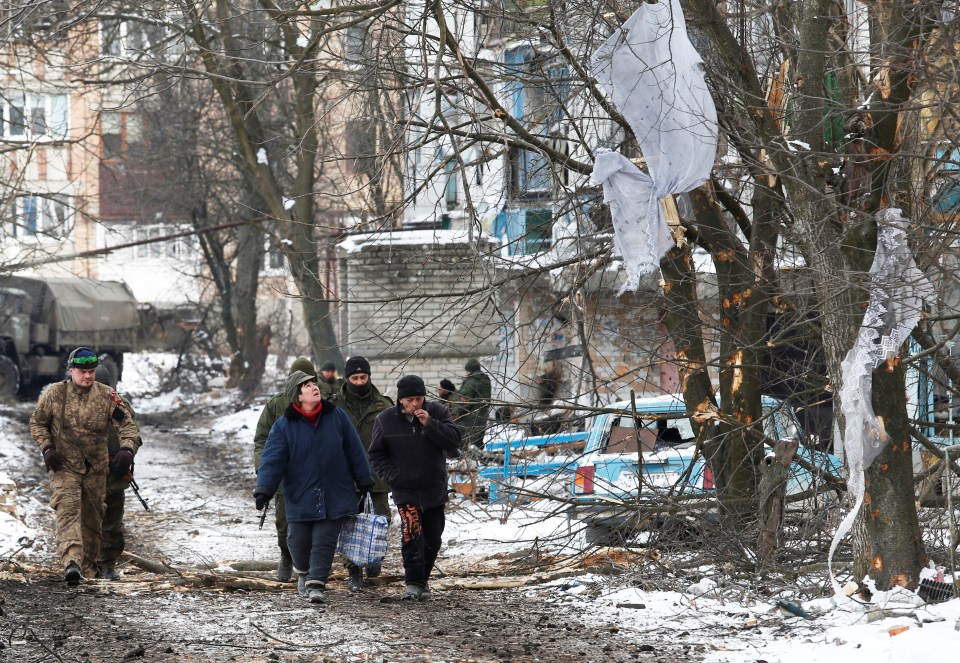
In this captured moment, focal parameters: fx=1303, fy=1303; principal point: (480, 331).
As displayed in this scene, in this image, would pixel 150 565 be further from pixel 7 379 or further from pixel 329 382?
pixel 7 379

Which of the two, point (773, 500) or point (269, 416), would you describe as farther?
point (269, 416)

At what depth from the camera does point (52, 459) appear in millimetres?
9680

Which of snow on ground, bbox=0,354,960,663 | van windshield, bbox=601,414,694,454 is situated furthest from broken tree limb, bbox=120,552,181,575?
van windshield, bbox=601,414,694,454

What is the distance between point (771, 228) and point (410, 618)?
3.95 meters

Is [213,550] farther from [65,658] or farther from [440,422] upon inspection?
[65,658]

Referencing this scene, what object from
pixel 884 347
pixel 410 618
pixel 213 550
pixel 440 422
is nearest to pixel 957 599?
pixel 884 347

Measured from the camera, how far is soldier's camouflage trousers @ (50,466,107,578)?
956cm

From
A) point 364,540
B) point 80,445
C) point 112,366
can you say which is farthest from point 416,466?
point 112,366

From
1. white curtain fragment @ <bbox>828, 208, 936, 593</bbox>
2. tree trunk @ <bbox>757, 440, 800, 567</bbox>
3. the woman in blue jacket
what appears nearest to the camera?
white curtain fragment @ <bbox>828, 208, 936, 593</bbox>

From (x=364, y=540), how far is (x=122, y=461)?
224 centimetres

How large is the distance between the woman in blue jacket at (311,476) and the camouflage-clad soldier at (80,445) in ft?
5.29

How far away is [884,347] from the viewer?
7.44 meters

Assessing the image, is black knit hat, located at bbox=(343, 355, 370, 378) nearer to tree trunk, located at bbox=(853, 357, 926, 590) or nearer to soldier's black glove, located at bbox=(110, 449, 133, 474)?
soldier's black glove, located at bbox=(110, 449, 133, 474)

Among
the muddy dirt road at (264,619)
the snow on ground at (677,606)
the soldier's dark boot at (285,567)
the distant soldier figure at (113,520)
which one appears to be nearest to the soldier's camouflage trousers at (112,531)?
the distant soldier figure at (113,520)
